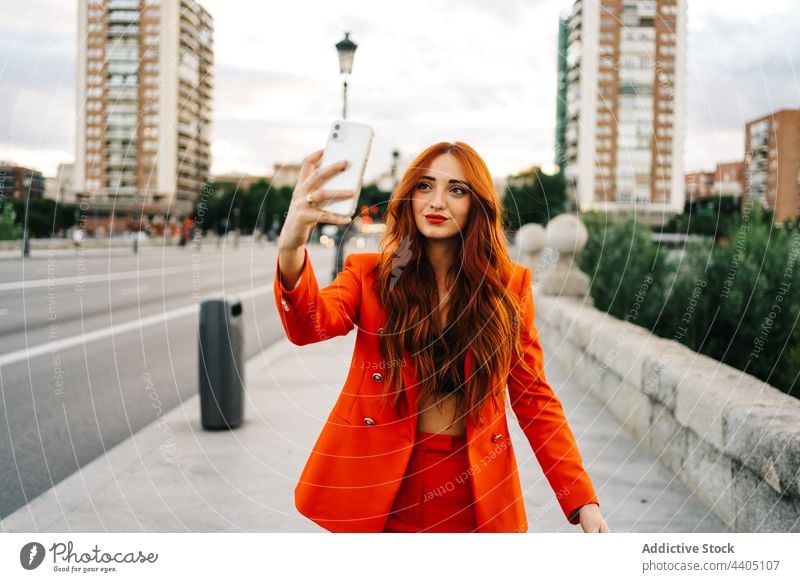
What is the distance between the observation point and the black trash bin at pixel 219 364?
18.5 feet

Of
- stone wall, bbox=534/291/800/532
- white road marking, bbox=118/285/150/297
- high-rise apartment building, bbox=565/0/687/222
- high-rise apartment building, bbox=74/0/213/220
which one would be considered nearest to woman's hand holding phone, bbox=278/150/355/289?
high-rise apartment building, bbox=74/0/213/220

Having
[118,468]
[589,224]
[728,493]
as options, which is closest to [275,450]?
[118,468]

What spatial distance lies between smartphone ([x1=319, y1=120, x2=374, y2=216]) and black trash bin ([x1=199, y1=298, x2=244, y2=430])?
3890 mm

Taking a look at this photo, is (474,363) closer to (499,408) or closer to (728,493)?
(499,408)

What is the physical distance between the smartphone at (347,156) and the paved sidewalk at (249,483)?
7.64 ft

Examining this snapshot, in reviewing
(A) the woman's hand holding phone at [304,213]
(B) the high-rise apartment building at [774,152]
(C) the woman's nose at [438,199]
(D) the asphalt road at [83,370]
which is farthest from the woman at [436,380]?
(B) the high-rise apartment building at [774,152]

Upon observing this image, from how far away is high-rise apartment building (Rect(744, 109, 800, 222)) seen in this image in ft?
12.1

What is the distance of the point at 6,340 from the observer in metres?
10.2

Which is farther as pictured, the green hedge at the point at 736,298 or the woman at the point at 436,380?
the green hedge at the point at 736,298

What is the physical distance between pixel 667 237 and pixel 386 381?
27.7 ft

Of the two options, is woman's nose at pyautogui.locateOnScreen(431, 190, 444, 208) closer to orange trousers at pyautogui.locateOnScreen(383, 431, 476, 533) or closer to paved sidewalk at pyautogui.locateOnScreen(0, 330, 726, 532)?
orange trousers at pyautogui.locateOnScreen(383, 431, 476, 533)

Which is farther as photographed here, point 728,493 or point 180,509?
point 180,509

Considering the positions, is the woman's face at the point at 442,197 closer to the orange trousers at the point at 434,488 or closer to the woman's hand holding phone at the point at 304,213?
the woman's hand holding phone at the point at 304,213
